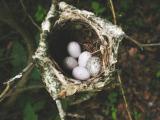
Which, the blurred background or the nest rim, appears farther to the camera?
the blurred background

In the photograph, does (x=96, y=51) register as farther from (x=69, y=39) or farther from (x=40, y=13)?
(x=40, y=13)

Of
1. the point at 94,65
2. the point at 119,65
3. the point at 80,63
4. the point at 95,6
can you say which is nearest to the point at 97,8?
the point at 95,6

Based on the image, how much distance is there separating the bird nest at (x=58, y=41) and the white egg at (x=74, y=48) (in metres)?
0.07

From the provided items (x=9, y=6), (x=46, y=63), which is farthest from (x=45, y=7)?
(x=46, y=63)

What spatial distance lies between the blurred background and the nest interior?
22cm

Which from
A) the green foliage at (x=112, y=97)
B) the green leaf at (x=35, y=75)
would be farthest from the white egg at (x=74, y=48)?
the green foliage at (x=112, y=97)

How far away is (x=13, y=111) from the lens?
3.11 metres

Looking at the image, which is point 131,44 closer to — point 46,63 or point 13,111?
point 13,111

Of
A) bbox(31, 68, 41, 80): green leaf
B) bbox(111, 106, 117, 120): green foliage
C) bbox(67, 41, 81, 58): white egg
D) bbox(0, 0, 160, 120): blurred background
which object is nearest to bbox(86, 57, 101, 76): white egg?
bbox(67, 41, 81, 58): white egg

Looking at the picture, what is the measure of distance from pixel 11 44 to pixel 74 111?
0.65m

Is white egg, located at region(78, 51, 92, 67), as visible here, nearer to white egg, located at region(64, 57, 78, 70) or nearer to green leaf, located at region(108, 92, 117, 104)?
white egg, located at region(64, 57, 78, 70)

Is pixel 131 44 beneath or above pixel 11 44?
beneath

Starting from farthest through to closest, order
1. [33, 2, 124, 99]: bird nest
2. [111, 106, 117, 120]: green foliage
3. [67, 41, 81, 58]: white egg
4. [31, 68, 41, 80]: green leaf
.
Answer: [111, 106, 117, 120]: green foliage, [31, 68, 41, 80]: green leaf, [67, 41, 81, 58]: white egg, [33, 2, 124, 99]: bird nest

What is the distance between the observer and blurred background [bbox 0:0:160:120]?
2949 mm
